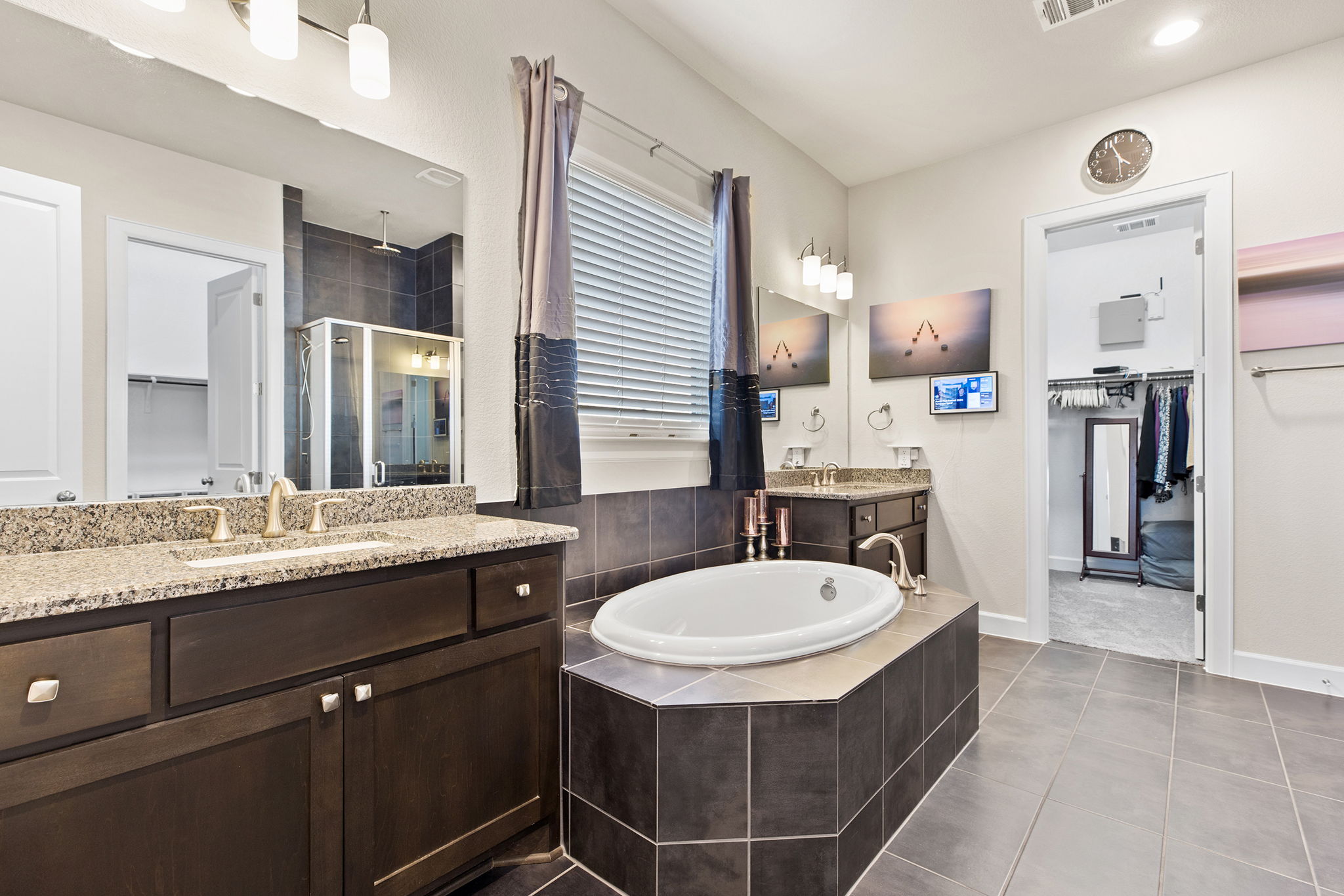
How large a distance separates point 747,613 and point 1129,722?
1.50 meters

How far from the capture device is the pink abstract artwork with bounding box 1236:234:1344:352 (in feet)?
8.70

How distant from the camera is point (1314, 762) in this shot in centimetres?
211

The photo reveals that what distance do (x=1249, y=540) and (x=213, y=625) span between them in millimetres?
3842

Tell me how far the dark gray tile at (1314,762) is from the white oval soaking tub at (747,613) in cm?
133

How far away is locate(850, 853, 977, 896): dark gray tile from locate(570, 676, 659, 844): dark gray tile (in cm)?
57

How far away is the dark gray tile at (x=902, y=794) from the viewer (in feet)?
5.55

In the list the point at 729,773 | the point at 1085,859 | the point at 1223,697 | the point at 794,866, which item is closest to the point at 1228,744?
the point at 1223,697

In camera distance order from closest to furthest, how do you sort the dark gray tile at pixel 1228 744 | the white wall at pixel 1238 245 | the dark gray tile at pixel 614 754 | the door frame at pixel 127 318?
the door frame at pixel 127 318 < the dark gray tile at pixel 614 754 < the dark gray tile at pixel 1228 744 < the white wall at pixel 1238 245

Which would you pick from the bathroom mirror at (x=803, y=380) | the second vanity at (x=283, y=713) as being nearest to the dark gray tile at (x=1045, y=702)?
the bathroom mirror at (x=803, y=380)

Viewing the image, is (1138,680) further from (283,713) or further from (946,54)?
(283,713)

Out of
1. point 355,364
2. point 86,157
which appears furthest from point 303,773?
point 86,157

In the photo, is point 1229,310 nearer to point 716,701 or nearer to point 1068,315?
point 1068,315

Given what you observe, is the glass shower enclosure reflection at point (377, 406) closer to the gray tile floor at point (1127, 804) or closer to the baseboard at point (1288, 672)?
the gray tile floor at point (1127, 804)

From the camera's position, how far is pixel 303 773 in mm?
1168
